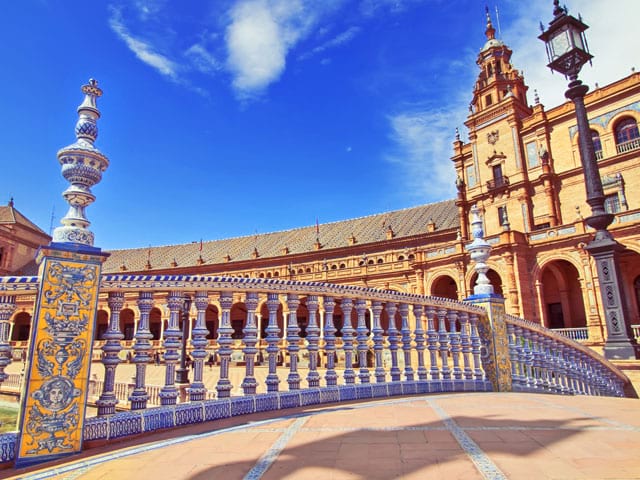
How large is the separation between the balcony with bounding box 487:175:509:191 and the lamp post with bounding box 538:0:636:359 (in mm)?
14356

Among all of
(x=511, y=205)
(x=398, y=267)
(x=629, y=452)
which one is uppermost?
(x=511, y=205)

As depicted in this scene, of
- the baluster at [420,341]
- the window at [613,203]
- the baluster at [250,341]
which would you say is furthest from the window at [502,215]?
the baluster at [250,341]

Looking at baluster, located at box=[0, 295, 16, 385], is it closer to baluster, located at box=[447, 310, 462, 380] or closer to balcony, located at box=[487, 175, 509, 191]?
baluster, located at box=[447, 310, 462, 380]

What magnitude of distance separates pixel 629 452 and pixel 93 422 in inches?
142

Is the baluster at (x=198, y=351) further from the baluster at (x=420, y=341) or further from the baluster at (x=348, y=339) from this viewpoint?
the baluster at (x=420, y=341)

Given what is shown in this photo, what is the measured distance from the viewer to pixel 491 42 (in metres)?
28.9

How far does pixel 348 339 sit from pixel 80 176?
9.72 feet

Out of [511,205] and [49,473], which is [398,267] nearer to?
[511,205]

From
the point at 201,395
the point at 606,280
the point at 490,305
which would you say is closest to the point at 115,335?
the point at 201,395

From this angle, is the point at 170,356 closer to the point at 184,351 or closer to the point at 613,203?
the point at 184,351

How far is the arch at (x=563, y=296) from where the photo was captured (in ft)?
70.4

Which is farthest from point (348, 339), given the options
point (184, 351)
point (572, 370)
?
point (184, 351)

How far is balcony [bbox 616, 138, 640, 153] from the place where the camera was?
20370 millimetres

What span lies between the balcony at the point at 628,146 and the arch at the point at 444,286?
36.5 ft
